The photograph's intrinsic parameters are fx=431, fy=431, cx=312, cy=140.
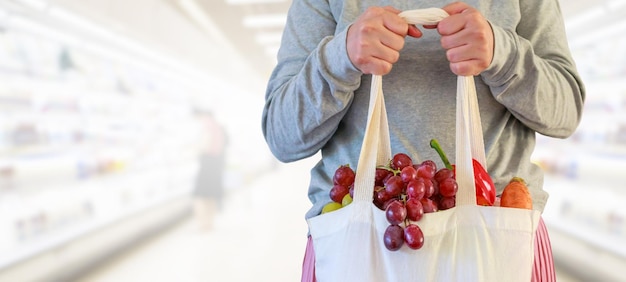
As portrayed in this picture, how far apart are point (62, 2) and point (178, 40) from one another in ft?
2.94

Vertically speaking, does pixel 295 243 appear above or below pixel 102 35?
below

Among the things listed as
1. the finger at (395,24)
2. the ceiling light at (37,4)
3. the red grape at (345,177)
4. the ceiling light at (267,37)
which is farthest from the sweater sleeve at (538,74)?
the ceiling light at (267,37)

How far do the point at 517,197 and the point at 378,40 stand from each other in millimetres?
246

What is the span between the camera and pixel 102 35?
8.63ft

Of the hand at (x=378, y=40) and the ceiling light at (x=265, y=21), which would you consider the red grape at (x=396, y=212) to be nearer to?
the hand at (x=378, y=40)

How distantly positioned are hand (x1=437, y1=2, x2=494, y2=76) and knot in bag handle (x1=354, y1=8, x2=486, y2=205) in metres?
0.02

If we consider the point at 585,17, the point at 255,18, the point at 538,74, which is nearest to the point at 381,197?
the point at 538,74

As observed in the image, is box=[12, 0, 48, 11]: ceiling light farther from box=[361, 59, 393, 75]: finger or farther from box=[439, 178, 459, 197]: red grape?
box=[439, 178, 459, 197]: red grape

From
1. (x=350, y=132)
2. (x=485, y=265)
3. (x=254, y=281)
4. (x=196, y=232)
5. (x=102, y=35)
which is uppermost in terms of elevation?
(x=102, y=35)

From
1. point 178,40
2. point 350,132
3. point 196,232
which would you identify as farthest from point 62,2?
point 350,132

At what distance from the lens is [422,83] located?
0.66m

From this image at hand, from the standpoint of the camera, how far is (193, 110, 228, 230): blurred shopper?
318 cm

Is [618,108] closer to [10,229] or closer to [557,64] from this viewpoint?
[557,64]

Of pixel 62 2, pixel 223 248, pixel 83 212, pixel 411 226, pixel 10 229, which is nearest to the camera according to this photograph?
pixel 411 226
